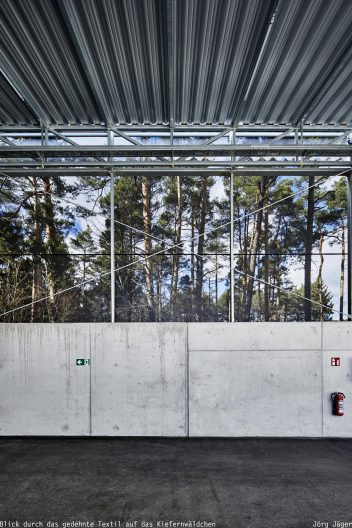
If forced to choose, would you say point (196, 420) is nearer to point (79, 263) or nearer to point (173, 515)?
point (173, 515)

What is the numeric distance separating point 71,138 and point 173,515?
17.8 ft

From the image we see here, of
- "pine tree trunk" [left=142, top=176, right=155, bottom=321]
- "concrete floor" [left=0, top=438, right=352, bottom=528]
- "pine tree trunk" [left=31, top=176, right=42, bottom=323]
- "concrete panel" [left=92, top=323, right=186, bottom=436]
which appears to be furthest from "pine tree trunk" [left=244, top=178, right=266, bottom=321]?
"pine tree trunk" [left=31, top=176, right=42, bottom=323]

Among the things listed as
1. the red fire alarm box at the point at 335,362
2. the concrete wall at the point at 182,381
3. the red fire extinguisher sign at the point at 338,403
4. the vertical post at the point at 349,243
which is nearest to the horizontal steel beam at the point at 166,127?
the vertical post at the point at 349,243

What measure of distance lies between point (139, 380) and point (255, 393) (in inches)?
74.6

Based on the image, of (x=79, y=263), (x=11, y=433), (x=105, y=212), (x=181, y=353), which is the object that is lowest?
(x=11, y=433)

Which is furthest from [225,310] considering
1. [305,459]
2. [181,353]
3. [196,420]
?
[305,459]

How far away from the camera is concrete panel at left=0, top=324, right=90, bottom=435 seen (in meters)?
4.75

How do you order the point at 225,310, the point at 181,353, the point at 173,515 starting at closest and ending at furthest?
the point at 173,515 < the point at 181,353 < the point at 225,310

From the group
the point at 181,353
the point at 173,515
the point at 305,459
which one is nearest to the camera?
the point at 173,515

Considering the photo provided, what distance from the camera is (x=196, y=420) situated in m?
4.70

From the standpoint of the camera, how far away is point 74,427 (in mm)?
4727

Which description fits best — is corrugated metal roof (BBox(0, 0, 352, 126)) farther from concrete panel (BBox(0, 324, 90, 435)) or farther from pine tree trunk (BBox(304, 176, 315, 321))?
concrete panel (BBox(0, 324, 90, 435))

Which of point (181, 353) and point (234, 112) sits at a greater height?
point (234, 112)

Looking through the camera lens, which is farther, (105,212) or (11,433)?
(105,212)
